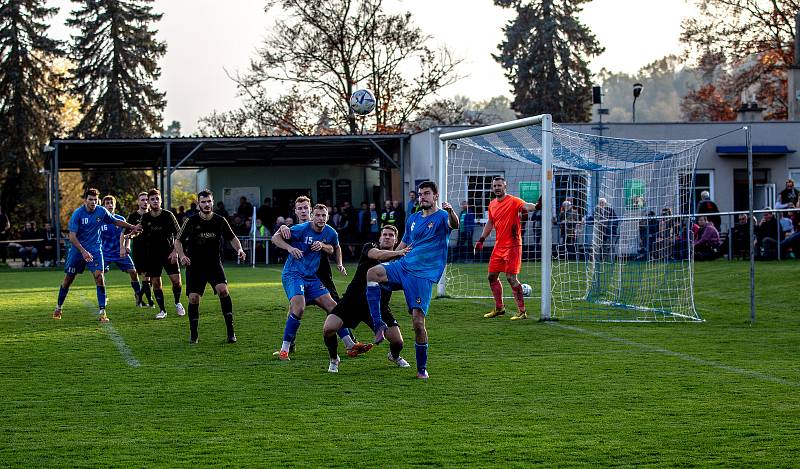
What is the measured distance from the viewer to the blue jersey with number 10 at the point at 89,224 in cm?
1546

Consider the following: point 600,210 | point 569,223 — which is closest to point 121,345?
point 600,210

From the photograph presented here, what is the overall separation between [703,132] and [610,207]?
16669 millimetres

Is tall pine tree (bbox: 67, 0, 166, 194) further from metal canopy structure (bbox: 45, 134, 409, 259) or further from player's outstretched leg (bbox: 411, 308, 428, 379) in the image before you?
player's outstretched leg (bbox: 411, 308, 428, 379)

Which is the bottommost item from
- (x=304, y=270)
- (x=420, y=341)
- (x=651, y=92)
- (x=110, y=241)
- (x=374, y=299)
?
(x=420, y=341)

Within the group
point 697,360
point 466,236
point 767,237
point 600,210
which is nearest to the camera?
point 697,360

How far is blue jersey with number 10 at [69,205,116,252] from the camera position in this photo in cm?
1546

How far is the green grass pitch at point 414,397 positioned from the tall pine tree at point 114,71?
36976mm

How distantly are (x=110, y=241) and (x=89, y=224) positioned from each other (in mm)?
1651

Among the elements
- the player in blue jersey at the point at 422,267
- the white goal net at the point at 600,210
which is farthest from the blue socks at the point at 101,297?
the player in blue jersey at the point at 422,267

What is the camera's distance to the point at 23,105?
49.9m

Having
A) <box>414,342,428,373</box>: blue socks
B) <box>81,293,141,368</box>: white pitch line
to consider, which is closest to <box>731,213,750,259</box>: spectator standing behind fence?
<box>81,293,141,368</box>: white pitch line

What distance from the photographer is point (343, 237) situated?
3359 centimetres

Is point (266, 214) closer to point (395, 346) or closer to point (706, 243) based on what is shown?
point (706, 243)

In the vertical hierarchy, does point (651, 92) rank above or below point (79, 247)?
above
